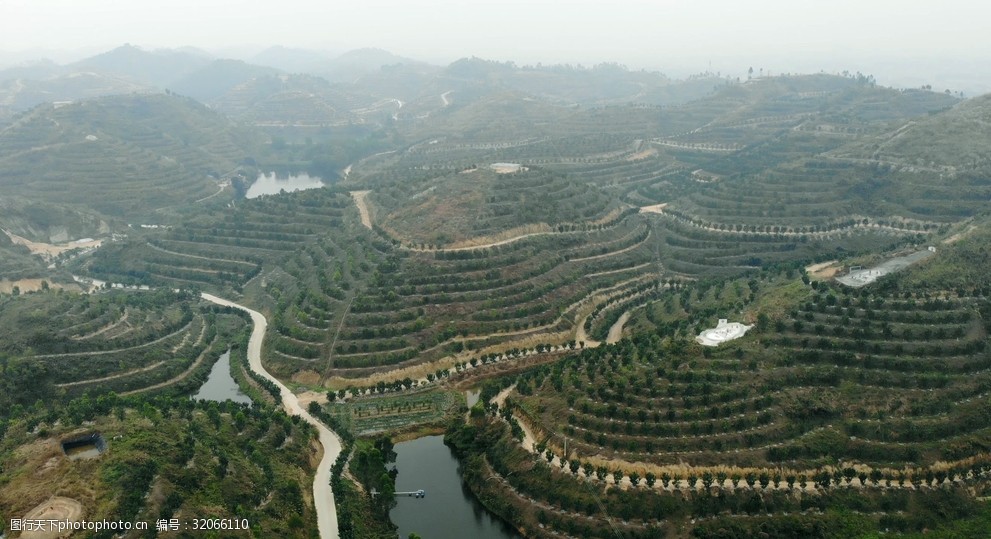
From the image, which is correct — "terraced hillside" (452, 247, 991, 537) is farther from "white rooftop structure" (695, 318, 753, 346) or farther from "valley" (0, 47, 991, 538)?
"white rooftop structure" (695, 318, 753, 346)

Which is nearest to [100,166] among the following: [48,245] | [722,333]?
[48,245]

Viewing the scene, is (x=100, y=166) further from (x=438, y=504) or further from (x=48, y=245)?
(x=438, y=504)

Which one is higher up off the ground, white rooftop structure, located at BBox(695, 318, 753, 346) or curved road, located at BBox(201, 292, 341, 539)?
white rooftop structure, located at BBox(695, 318, 753, 346)

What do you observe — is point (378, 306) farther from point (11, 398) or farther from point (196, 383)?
point (11, 398)

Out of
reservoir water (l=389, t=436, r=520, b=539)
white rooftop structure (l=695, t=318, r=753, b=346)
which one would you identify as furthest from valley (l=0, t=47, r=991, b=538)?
reservoir water (l=389, t=436, r=520, b=539)

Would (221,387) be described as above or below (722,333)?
below

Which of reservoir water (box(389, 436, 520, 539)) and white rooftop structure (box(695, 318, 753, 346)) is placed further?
white rooftop structure (box(695, 318, 753, 346))
